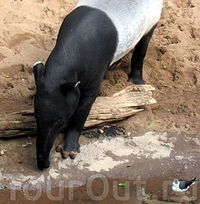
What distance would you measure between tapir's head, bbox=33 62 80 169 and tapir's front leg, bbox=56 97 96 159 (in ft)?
1.28

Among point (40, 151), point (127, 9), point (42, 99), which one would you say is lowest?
point (40, 151)

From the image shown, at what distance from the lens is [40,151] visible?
179 inches

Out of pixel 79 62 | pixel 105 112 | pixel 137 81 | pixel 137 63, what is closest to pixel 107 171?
pixel 105 112

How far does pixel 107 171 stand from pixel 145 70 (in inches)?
71.5

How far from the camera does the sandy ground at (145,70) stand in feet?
16.9

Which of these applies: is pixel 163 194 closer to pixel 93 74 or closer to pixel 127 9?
pixel 93 74

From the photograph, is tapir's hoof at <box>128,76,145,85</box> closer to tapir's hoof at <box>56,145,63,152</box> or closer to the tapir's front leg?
the tapir's front leg

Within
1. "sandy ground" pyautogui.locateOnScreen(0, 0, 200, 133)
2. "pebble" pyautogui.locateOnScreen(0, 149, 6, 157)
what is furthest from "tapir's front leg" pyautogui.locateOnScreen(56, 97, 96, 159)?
"sandy ground" pyautogui.locateOnScreen(0, 0, 200, 133)

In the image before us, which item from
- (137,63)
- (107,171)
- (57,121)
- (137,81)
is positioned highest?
(57,121)

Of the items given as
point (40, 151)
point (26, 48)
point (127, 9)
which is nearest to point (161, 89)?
point (127, 9)

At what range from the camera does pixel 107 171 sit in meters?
4.93

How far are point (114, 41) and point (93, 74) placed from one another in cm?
43

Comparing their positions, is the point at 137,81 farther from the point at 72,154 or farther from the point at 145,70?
the point at 72,154

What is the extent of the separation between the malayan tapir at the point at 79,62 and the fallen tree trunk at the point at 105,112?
31 cm
